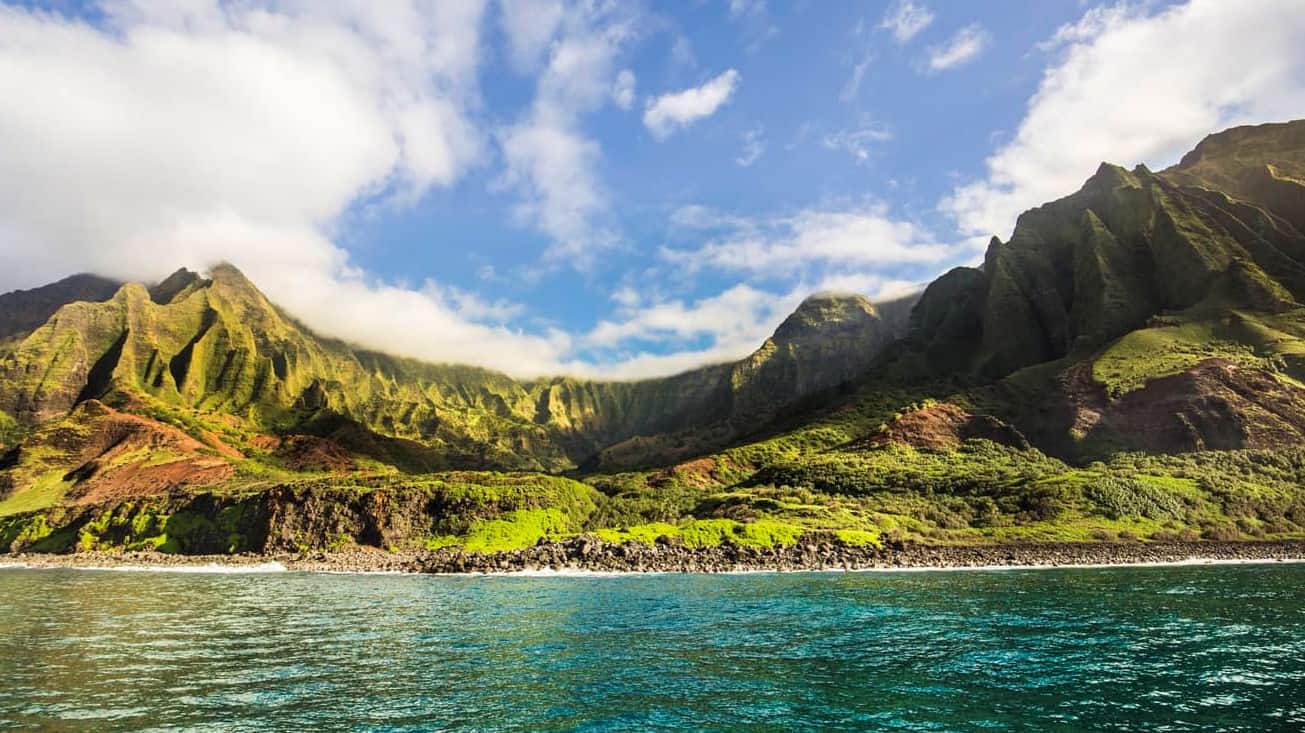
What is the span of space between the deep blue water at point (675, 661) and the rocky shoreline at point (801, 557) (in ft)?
174

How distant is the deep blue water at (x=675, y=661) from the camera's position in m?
32.3

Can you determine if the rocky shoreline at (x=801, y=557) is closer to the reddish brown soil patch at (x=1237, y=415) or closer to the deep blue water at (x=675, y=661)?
the deep blue water at (x=675, y=661)

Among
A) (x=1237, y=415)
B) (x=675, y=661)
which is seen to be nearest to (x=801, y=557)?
(x=675, y=661)

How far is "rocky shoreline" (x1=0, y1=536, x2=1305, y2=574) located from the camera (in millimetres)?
134625

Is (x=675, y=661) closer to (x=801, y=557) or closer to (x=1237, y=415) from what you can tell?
(x=801, y=557)

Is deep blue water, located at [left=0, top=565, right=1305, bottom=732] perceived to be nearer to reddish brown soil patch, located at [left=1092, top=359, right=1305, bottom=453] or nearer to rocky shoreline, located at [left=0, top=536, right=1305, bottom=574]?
rocky shoreline, located at [left=0, top=536, right=1305, bottom=574]

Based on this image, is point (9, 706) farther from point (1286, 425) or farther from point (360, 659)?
point (1286, 425)

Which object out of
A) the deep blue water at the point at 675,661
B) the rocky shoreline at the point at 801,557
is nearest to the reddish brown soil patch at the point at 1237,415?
the rocky shoreline at the point at 801,557

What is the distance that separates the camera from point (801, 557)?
142625 millimetres

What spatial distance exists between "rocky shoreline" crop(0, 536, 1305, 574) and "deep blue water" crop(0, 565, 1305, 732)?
53146mm

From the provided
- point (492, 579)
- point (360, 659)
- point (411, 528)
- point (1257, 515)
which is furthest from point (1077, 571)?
point (411, 528)

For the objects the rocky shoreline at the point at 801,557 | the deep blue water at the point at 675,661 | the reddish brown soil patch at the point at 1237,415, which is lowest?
the rocky shoreline at the point at 801,557

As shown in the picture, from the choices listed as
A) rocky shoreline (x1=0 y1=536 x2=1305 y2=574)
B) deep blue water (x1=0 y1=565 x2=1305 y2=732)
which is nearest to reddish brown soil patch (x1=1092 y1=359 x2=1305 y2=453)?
rocky shoreline (x1=0 y1=536 x2=1305 y2=574)

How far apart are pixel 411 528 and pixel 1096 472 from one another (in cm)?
19432
